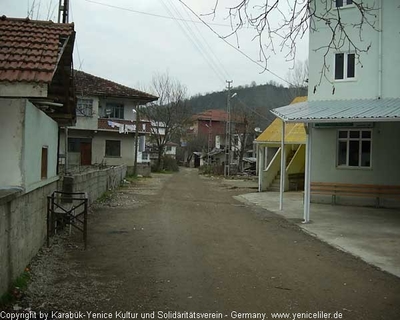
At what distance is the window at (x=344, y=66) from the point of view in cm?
1748

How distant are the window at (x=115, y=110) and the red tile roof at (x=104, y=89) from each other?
1.28 metres

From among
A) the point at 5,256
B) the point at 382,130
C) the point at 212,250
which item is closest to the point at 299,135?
the point at 382,130

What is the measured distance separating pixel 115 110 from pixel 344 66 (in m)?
24.9

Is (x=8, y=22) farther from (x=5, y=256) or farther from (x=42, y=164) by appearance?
(x=5, y=256)

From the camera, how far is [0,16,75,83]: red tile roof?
5.59 metres

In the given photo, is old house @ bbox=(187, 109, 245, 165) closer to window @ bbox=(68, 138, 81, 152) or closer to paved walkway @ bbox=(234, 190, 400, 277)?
window @ bbox=(68, 138, 81, 152)

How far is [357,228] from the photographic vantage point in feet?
40.3

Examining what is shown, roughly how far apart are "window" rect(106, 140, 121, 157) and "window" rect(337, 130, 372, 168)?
82.5ft

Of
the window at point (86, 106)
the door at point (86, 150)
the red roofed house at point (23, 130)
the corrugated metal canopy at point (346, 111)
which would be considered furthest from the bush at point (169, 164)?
the red roofed house at point (23, 130)

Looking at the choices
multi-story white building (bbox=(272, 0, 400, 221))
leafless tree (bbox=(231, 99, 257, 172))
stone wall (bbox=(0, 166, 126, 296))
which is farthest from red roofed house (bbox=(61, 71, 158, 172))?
stone wall (bbox=(0, 166, 126, 296))

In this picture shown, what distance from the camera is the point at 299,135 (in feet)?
80.2

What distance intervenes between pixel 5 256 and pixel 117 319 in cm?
169

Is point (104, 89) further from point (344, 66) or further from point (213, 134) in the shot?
point (213, 134)

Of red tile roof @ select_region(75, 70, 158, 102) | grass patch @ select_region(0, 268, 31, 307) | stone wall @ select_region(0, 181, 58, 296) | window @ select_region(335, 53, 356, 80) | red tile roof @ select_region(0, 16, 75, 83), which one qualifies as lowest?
grass patch @ select_region(0, 268, 31, 307)
